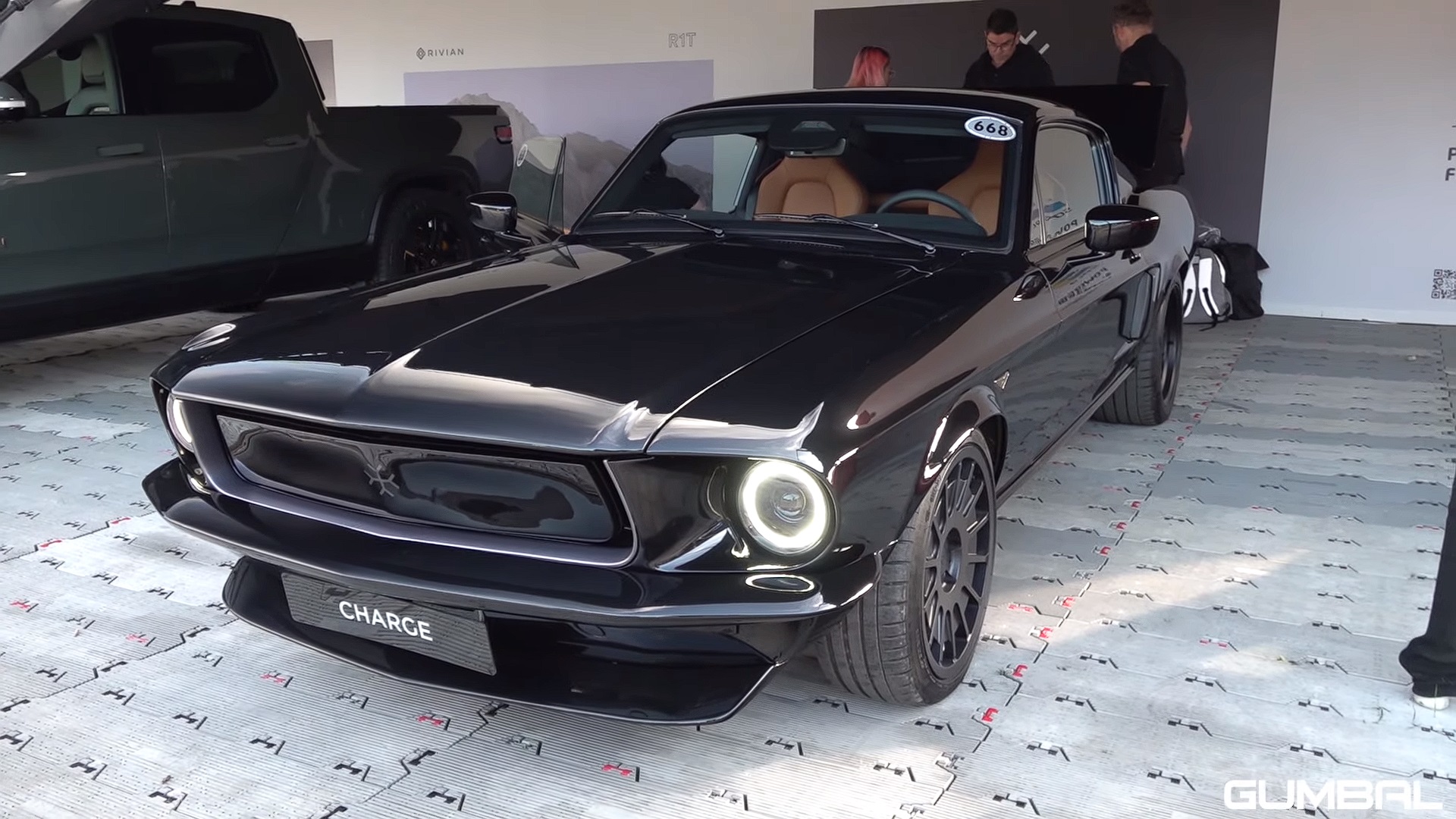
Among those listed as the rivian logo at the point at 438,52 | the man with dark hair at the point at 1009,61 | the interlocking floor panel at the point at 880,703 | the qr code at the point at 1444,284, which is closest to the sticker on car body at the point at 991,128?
the interlocking floor panel at the point at 880,703

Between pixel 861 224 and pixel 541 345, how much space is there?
3.87 feet

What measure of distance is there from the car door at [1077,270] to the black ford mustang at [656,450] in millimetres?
46

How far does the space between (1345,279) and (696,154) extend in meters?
5.90

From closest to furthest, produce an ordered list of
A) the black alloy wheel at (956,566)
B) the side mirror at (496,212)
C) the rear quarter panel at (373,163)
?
1. the black alloy wheel at (956,566)
2. the side mirror at (496,212)
3. the rear quarter panel at (373,163)

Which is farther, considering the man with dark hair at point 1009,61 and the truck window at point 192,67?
the man with dark hair at point 1009,61

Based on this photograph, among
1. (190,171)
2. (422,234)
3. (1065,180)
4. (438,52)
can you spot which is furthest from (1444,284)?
(438,52)

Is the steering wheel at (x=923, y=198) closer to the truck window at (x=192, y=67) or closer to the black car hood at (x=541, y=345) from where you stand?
the black car hood at (x=541, y=345)

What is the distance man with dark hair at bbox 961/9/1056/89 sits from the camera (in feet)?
23.8

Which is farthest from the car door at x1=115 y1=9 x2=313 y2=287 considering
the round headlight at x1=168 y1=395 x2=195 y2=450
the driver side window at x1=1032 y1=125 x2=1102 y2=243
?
the driver side window at x1=1032 y1=125 x2=1102 y2=243

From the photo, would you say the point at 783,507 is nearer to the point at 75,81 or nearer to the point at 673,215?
the point at 673,215

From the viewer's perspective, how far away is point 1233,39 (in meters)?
7.77

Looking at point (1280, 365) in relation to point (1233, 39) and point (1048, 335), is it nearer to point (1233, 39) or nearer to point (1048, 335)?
point (1233, 39)

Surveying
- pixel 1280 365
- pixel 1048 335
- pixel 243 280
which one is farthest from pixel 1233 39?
pixel 243 280

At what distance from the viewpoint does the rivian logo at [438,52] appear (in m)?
10.8
